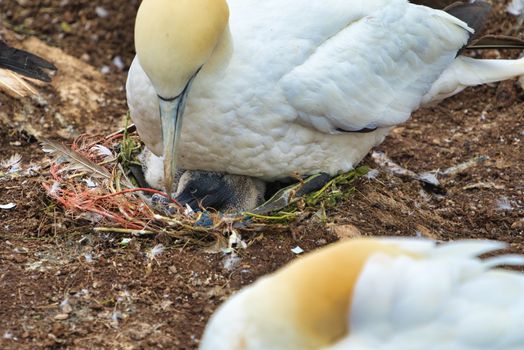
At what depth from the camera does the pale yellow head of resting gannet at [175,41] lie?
5062 mm

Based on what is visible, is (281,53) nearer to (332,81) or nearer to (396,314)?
(332,81)

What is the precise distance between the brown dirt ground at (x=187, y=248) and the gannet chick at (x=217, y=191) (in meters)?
0.53

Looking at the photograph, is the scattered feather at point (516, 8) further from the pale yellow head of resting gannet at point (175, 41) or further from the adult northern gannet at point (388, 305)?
the adult northern gannet at point (388, 305)

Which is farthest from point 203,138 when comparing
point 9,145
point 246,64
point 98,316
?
point 9,145

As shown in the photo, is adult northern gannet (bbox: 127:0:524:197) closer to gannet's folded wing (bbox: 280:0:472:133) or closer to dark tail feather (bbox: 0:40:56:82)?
gannet's folded wing (bbox: 280:0:472:133)

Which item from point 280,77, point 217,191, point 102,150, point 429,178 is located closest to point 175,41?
point 280,77

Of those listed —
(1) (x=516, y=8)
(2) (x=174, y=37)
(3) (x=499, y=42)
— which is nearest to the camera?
(2) (x=174, y=37)

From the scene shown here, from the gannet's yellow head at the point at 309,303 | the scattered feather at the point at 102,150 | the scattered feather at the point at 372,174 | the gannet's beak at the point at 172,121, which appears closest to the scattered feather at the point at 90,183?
the scattered feather at the point at 102,150

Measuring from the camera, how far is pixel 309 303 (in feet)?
11.4

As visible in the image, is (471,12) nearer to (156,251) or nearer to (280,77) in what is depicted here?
(280,77)

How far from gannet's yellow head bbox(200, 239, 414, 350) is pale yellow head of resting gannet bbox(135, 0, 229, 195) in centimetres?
188

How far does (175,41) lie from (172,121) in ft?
1.70

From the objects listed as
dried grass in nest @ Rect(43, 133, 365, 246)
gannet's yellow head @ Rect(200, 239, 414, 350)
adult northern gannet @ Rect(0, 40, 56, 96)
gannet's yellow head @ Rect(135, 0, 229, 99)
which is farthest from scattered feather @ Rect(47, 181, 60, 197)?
gannet's yellow head @ Rect(200, 239, 414, 350)

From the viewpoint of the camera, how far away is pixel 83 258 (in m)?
5.44
